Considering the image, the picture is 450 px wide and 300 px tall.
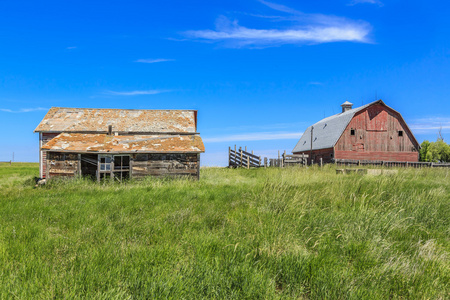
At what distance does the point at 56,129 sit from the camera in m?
20.5

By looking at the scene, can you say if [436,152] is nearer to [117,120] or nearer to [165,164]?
[165,164]

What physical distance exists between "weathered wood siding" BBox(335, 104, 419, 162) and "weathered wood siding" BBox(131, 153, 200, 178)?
19.2 metres

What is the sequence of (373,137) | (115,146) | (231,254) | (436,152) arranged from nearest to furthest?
1. (231,254)
2. (115,146)
3. (373,137)
4. (436,152)

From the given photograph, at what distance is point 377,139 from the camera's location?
3180cm

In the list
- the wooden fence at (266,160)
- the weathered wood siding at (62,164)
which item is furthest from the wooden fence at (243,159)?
the weathered wood siding at (62,164)

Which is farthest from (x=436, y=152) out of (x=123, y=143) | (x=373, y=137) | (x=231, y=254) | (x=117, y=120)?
(x=231, y=254)

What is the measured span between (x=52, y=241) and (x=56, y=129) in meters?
18.4

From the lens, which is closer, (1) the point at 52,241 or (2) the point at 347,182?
(1) the point at 52,241

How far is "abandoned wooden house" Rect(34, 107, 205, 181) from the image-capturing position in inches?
673

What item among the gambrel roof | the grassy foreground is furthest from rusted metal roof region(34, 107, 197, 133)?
the gambrel roof

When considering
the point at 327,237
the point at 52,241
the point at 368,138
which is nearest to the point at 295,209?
the point at 327,237

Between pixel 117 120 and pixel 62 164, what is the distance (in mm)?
6148

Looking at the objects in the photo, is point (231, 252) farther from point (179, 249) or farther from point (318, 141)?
point (318, 141)

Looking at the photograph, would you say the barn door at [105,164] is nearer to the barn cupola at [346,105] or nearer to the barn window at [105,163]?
the barn window at [105,163]
